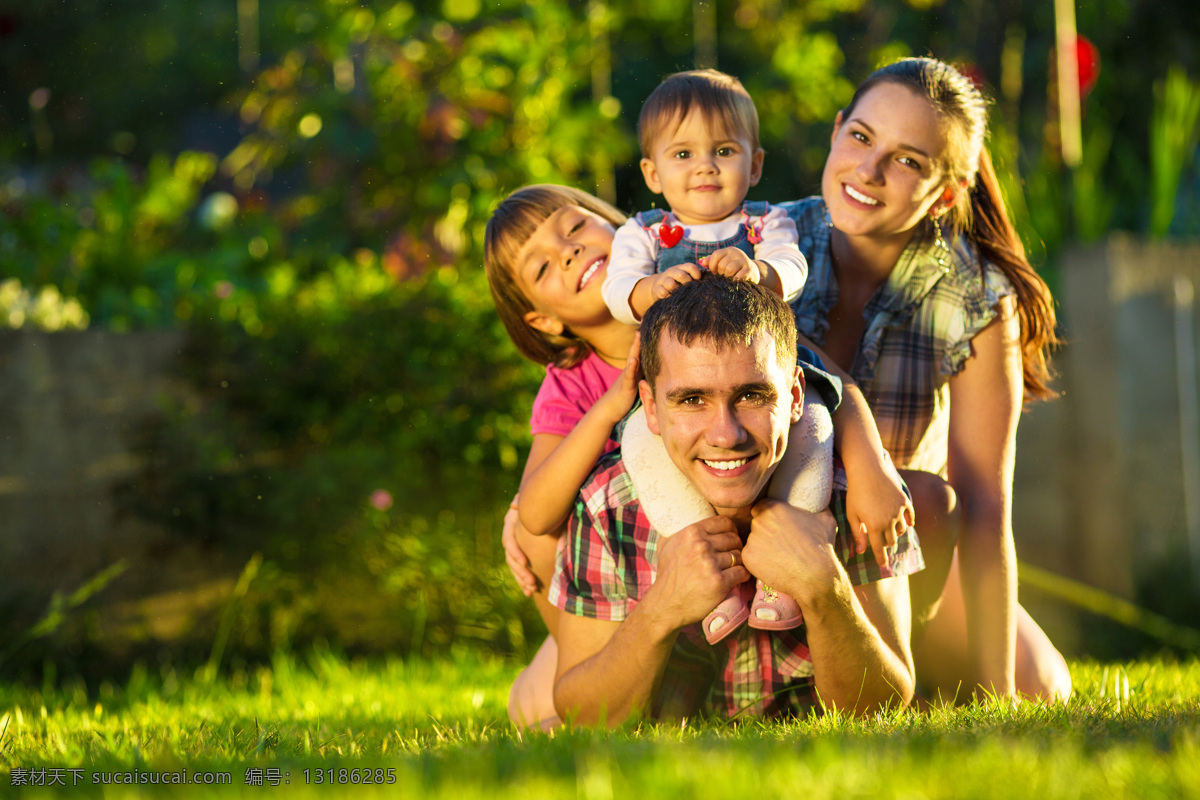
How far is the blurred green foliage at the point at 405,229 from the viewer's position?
5391 mm

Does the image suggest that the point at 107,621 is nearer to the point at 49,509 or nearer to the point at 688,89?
the point at 49,509

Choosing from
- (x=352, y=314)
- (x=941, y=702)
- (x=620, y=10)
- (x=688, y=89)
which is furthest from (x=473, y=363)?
(x=620, y=10)

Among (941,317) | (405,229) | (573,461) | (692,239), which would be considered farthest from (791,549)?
(405,229)

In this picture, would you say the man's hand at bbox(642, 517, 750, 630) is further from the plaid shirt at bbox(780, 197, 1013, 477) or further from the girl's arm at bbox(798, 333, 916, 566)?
the plaid shirt at bbox(780, 197, 1013, 477)

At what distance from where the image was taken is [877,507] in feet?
8.34

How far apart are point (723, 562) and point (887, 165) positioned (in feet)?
3.89

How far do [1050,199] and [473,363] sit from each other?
424 centimetres

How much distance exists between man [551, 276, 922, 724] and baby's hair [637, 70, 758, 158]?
0.59 m

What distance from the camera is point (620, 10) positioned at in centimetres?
823

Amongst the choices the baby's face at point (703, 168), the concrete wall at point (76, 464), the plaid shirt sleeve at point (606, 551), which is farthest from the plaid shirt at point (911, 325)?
the concrete wall at point (76, 464)

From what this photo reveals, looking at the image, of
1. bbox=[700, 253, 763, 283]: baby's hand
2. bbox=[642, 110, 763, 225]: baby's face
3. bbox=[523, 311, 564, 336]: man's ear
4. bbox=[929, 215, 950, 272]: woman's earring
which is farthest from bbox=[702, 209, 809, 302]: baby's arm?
bbox=[523, 311, 564, 336]: man's ear

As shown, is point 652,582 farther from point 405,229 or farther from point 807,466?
point 405,229

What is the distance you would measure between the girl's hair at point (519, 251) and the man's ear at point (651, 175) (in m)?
0.29

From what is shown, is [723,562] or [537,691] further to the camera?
[537,691]
